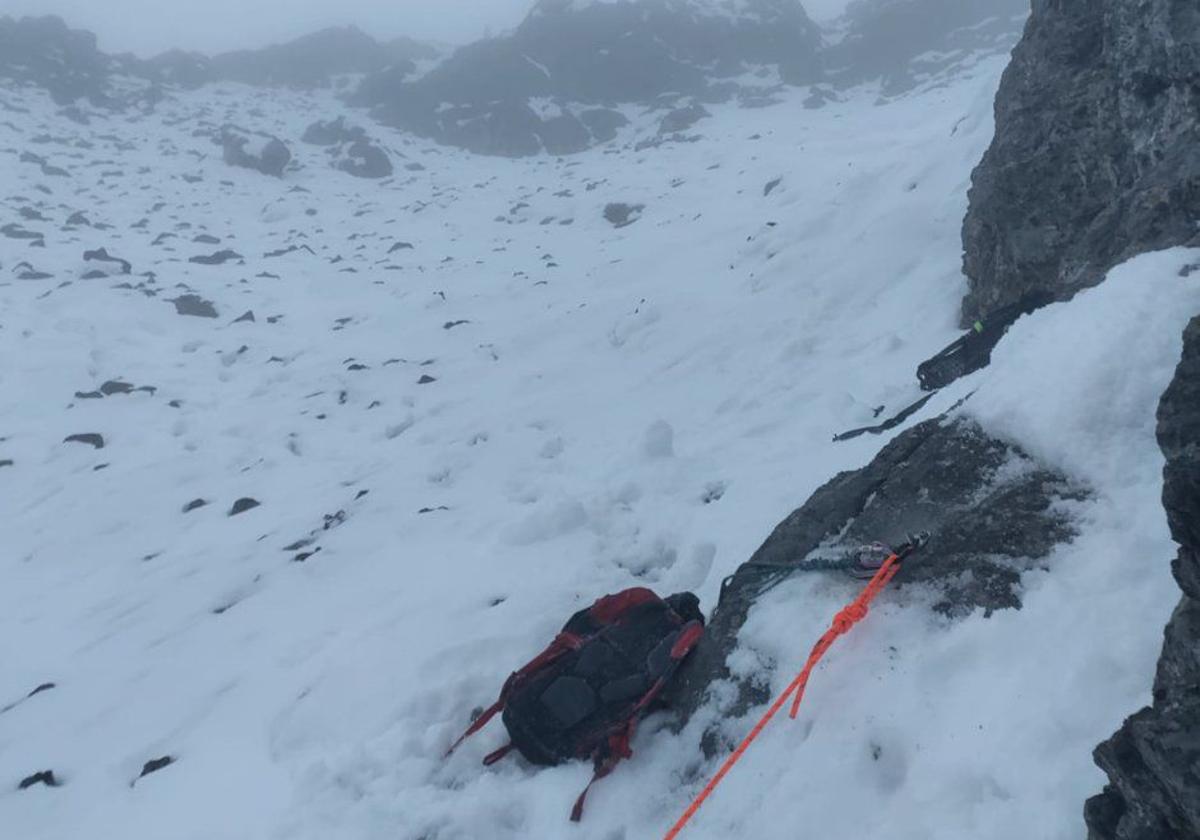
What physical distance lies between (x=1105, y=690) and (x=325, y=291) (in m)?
20.6

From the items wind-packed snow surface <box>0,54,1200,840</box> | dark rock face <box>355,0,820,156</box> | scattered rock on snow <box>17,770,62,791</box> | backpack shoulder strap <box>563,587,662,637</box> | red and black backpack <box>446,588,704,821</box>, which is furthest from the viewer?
dark rock face <box>355,0,820,156</box>

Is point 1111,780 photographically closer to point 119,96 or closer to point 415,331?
point 415,331

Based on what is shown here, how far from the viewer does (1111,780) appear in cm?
243

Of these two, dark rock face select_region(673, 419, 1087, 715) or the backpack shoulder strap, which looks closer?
dark rock face select_region(673, 419, 1087, 715)

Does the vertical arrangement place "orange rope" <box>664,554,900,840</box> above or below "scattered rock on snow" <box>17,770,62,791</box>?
above

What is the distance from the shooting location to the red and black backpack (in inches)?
176

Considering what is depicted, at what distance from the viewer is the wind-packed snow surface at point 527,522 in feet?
11.2

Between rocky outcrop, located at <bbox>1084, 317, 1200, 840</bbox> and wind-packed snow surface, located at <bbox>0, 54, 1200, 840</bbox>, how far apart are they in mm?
372

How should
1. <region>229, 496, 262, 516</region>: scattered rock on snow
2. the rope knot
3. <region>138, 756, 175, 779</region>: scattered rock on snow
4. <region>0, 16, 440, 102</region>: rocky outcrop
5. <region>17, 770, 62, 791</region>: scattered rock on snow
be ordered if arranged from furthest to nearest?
<region>0, 16, 440, 102</region>: rocky outcrop → <region>229, 496, 262, 516</region>: scattered rock on snow → <region>17, 770, 62, 791</region>: scattered rock on snow → <region>138, 756, 175, 779</region>: scattered rock on snow → the rope knot

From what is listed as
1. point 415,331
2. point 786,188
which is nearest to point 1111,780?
point 415,331

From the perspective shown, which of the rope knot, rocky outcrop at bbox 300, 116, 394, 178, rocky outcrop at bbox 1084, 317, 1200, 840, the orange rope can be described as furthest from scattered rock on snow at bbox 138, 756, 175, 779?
rocky outcrop at bbox 300, 116, 394, 178

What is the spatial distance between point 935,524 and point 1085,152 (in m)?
4.74

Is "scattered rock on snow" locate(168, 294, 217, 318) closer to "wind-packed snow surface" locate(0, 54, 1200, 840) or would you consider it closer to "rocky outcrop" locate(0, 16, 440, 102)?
"wind-packed snow surface" locate(0, 54, 1200, 840)

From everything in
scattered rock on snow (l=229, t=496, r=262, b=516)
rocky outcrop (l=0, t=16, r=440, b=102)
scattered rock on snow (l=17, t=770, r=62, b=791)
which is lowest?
scattered rock on snow (l=229, t=496, r=262, b=516)
